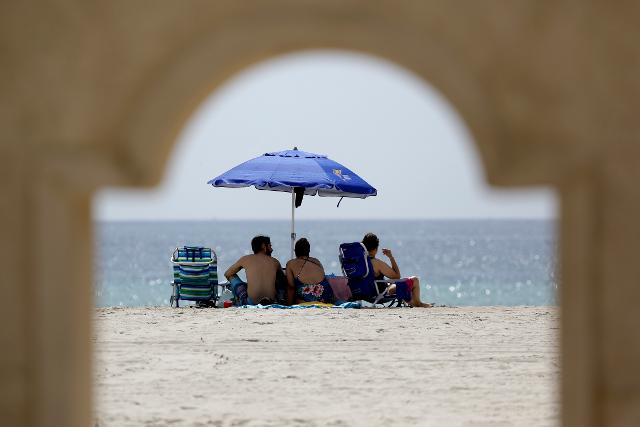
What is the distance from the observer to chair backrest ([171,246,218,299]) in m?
14.7

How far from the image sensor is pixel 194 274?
14.8 m

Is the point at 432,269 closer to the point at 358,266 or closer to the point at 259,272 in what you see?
the point at 358,266

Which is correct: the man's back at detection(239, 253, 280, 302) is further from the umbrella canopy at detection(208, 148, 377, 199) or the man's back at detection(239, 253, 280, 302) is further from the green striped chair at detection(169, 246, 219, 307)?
the umbrella canopy at detection(208, 148, 377, 199)

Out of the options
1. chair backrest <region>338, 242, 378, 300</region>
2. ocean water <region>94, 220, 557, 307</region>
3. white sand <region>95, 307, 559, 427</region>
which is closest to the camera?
white sand <region>95, 307, 559, 427</region>

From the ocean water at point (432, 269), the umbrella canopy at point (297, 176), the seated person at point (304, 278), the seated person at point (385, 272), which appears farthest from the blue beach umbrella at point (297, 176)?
the ocean water at point (432, 269)

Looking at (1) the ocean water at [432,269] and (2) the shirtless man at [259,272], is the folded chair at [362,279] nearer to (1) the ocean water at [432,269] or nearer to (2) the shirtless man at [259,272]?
(2) the shirtless man at [259,272]

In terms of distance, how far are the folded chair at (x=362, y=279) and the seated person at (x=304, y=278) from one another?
0.47 meters

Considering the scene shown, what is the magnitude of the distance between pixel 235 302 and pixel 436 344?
14.0ft

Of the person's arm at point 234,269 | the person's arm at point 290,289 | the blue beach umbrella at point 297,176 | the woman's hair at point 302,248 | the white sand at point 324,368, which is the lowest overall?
the white sand at point 324,368

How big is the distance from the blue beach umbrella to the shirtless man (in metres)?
0.95

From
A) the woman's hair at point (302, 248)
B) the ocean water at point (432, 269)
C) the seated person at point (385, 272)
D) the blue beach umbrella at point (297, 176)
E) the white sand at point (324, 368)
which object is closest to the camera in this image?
the white sand at point (324, 368)

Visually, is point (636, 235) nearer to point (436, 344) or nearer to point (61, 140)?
point (61, 140)

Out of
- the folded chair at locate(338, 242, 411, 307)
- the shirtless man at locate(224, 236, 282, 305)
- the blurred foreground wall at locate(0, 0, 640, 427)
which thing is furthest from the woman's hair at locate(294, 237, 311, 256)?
the blurred foreground wall at locate(0, 0, 640, 427)

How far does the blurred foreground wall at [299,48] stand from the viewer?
5.23m
